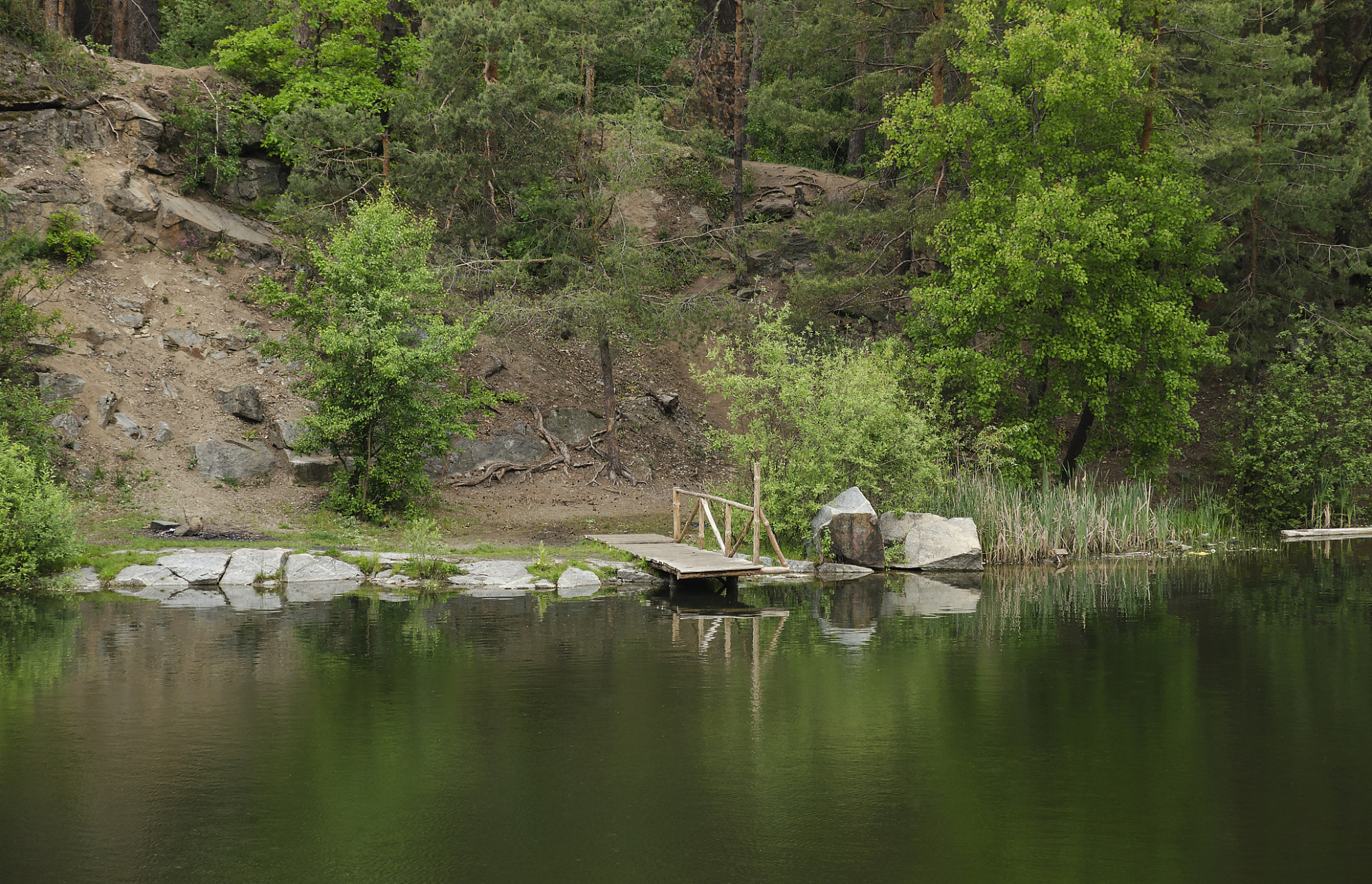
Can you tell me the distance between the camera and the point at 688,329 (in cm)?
2781

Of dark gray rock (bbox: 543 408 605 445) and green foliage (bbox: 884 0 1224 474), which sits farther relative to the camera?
dark gray rock (bbox: 543 408 605 445)

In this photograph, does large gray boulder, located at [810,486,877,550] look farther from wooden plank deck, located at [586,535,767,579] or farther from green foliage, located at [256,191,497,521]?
green foliage, located at [256,191,497,521]

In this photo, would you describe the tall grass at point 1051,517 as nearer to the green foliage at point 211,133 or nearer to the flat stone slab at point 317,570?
the flat stone slab at point 317,570

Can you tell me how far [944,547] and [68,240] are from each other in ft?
71.0

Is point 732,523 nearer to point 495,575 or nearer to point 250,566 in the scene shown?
point 495,575

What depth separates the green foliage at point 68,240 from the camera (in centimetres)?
2638

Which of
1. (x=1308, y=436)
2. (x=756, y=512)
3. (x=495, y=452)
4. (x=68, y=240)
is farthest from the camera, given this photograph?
(x=495, y=452)

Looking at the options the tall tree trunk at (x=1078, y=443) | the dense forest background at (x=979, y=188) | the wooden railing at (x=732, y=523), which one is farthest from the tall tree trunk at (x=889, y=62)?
the wooden railing at (x=732, y=523)

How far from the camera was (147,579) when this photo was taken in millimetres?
18344

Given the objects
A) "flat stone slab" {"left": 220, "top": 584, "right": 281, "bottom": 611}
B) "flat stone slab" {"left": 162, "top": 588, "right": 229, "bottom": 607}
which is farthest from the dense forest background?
"flat stone slab" {"left": 162, "top": 588, "right": 229, "bottom": 607}

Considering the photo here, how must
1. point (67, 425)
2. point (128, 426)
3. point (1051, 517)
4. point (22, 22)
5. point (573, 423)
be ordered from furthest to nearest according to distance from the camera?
point (573, 423) → point (22, 22) → point (128, 426) → point (67, 425) → point (1051, 517)

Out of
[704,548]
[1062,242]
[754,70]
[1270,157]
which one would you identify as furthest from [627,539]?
[754,70]

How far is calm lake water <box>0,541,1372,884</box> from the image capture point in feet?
23.8

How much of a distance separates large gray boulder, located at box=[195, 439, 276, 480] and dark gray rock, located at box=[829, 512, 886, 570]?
12499mm
